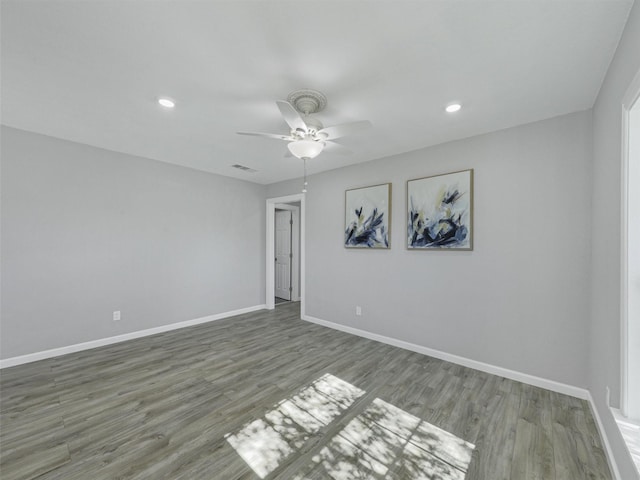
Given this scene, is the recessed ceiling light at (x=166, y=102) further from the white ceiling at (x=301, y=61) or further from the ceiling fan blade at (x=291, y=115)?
the ceiling fan blade at (x=291, y=115)

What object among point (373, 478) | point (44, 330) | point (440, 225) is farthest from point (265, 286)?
point (373, 478)

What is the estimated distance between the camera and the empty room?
1.53m

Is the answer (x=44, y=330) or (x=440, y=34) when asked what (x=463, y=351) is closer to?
(x=440, y=34)

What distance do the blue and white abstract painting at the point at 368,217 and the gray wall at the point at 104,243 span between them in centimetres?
228

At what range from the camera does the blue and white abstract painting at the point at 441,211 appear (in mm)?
2979

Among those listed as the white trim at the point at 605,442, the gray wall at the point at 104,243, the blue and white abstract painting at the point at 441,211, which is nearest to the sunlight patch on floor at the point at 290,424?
the white trim at the point at 605,442

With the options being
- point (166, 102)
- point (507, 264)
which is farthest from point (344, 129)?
point (507, 264)

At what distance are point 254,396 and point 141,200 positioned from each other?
10.6 feet

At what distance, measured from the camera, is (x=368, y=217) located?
12.7 ft

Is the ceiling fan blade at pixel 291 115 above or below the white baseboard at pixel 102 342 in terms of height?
above

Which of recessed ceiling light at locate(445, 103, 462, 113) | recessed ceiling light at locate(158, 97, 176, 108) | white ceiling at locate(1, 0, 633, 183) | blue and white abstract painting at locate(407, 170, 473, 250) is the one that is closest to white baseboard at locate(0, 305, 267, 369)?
white ceiling at locate(1, 0, 633, 183)

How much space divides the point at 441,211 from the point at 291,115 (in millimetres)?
2155

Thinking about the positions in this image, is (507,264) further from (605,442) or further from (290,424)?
(290,424)

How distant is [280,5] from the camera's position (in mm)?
1356
